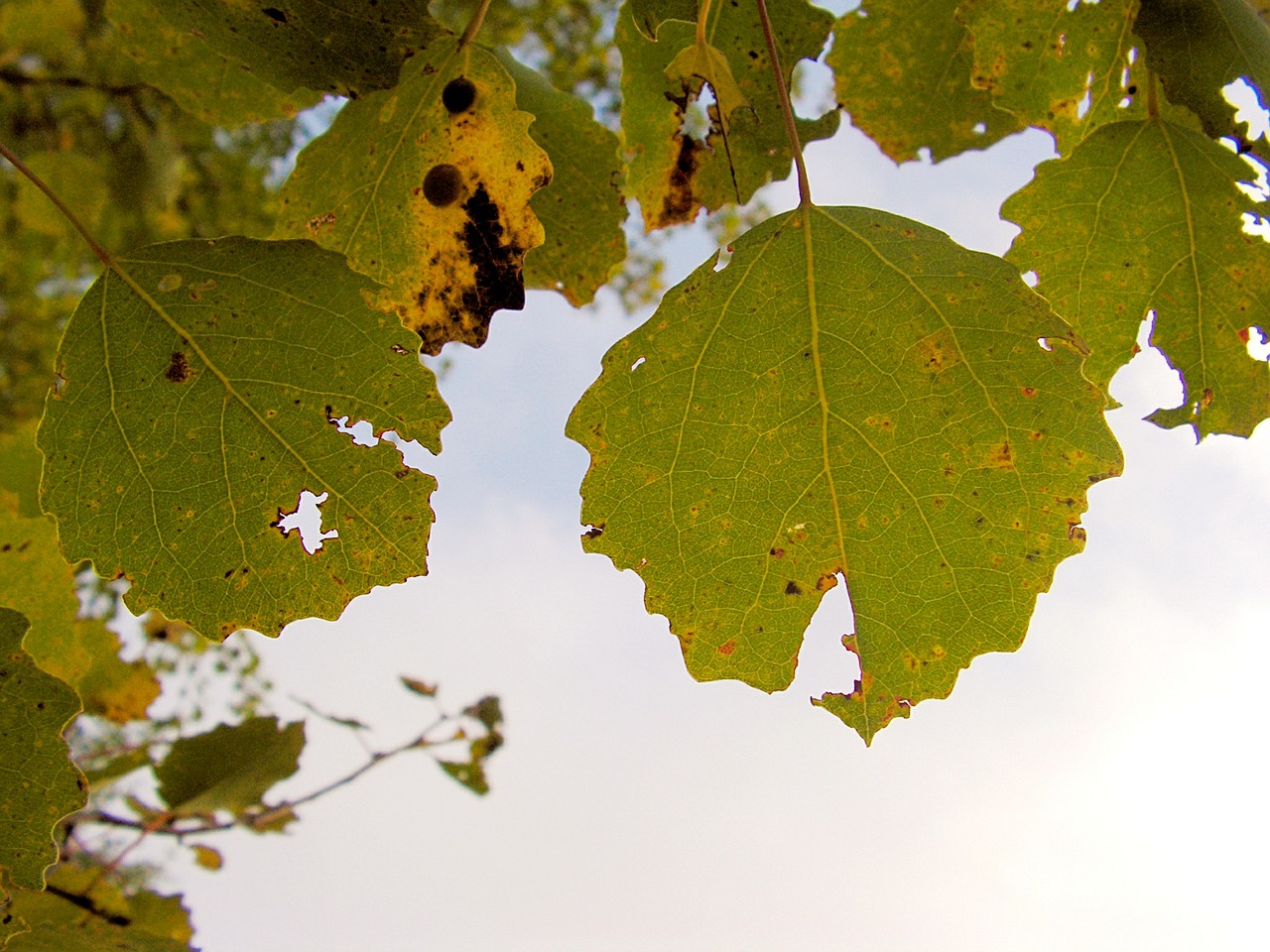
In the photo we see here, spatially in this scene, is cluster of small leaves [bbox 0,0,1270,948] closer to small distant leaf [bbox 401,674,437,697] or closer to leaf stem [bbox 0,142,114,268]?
leaf stem [bbox 0,142,114,268]

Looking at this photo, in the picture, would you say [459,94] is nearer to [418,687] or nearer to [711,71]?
[711,71]

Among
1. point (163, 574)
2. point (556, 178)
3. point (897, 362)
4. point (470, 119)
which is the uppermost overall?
point (556, 178)

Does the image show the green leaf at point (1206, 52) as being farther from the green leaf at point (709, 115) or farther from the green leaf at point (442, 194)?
the green leaf at point (442, 194)

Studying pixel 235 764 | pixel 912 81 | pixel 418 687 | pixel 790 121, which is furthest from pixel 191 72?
pixel 418 687

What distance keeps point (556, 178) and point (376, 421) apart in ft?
1.29

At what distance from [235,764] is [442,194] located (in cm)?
90

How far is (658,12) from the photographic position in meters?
0.79

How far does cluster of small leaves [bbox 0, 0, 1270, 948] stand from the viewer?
617mm

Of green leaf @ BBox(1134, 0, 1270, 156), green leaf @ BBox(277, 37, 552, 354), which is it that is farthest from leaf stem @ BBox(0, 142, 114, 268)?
green leaf @ BBox(1134, 0, 1270, 156)

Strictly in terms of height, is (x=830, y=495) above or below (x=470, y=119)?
below

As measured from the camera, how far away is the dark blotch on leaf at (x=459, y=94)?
710mm

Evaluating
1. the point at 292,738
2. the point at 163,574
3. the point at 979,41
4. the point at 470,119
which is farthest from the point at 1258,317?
the point at 292,738

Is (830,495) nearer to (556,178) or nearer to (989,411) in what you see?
(989,411)

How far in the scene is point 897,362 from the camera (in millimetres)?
636
